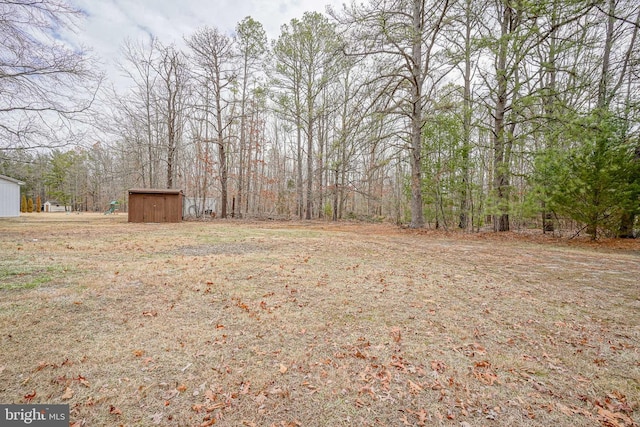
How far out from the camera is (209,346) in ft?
7.95

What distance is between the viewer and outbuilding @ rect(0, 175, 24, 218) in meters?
17.6

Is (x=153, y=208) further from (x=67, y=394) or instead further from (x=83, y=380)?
(x=67, y=394)

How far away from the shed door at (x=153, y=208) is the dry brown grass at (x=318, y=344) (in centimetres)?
1143

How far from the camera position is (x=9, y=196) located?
60.3ft

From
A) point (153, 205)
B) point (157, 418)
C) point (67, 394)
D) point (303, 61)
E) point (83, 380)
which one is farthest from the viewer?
point (303, 61)

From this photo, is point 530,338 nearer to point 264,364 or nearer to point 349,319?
point 349,319

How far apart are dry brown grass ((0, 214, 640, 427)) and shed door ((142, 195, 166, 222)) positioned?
1143 centimetres

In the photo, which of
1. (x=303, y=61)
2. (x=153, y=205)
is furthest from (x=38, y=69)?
(x=303, y=61)

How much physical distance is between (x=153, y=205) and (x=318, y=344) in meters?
16.4

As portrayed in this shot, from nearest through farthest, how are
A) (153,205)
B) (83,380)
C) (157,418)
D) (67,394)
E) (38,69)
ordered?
1. (157,418)
2. (67,394)
3. (83,380)
4. (38,69)
5. (153,205)

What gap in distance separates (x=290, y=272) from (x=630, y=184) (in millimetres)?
9978

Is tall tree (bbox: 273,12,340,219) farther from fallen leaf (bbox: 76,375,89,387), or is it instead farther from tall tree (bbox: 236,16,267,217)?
fallen leaf (bbox: 76,375,89,387)

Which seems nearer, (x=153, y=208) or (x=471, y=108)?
(x=471, y=108)

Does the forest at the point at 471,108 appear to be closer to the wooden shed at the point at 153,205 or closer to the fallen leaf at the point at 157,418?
the wooden shed at the point at 153,205
